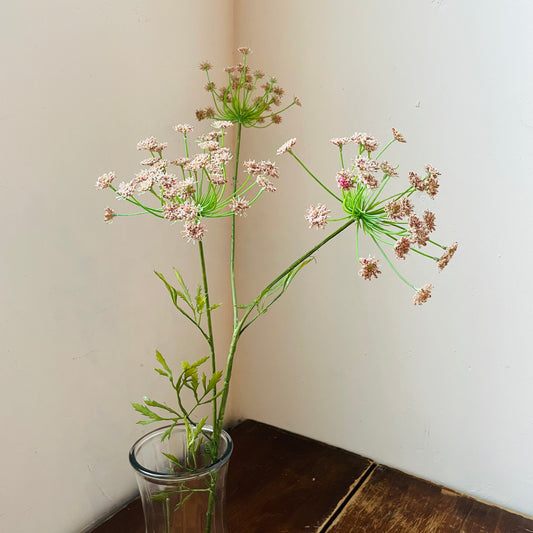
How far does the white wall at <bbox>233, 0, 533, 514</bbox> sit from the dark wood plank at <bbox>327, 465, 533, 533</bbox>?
0.04 m

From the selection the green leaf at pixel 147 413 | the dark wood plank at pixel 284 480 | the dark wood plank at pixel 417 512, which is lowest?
the dark wood plank at pixel 284 480

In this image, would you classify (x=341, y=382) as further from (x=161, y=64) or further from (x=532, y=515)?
(x=161, y=64)

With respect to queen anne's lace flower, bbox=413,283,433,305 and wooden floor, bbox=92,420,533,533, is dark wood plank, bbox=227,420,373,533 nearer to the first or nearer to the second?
wooden floor, bbox=92,420,533,533

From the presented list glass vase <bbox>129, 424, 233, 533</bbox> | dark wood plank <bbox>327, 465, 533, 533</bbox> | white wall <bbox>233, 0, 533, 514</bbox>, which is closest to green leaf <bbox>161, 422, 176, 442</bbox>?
glass vase <bbox>129, 424, 233, 533</bbox>

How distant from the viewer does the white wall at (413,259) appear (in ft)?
2.76

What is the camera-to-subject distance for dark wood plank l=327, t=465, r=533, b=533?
850 millimetres

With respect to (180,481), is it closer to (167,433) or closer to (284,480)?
(167,433)

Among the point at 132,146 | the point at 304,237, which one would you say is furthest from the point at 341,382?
the point at 132,146

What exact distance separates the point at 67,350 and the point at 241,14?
28.7 inches

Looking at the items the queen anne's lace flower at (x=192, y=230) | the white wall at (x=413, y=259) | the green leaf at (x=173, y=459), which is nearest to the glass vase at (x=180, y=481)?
the green leaf at (x=173, y=459)

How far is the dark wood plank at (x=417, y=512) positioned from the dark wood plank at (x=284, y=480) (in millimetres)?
34

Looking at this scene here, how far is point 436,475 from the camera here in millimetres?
975

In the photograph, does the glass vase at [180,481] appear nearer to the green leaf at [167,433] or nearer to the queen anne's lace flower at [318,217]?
the green leaf at [167,433]

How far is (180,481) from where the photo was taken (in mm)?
592
